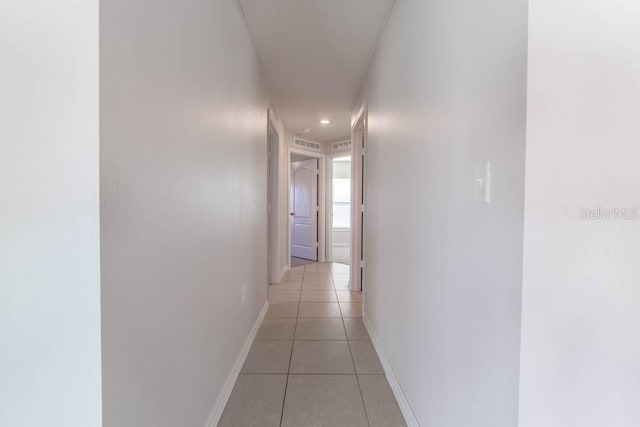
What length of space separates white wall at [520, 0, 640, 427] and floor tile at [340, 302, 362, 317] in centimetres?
231

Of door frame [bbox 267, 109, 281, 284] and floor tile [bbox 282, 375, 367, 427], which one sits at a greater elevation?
door frame [bbox 267, 109, 281, 284]

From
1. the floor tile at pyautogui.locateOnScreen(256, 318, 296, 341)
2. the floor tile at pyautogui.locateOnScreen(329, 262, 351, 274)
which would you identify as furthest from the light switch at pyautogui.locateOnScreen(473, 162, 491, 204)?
the floor tile at pyautogui.locateOnScreen(329, 262, 351, 274)

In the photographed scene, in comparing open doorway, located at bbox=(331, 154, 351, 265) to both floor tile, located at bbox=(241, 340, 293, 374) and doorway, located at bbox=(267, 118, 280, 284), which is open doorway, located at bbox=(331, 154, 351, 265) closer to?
doorway, located at bbox=(267, 118, 280, 284)

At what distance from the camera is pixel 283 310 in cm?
305

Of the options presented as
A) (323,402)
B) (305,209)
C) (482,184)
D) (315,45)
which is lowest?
(323,402)

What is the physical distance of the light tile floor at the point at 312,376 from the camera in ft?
5.03

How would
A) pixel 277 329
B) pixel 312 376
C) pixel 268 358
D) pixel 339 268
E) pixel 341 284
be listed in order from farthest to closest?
pixel 339 268 → pixel 341 284 → pixel 277 329 → pixel 268 358 → pixel 312 376

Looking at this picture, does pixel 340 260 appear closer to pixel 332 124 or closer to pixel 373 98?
pixel 332 124

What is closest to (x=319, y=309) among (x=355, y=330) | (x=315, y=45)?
(x=355, y=330)

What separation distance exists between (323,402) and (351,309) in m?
1.50

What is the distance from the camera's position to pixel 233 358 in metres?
1.81

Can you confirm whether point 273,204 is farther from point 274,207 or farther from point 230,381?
point 230,381

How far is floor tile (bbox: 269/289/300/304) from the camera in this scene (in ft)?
11.1

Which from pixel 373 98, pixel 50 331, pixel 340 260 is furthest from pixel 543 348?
pixel 340 260
